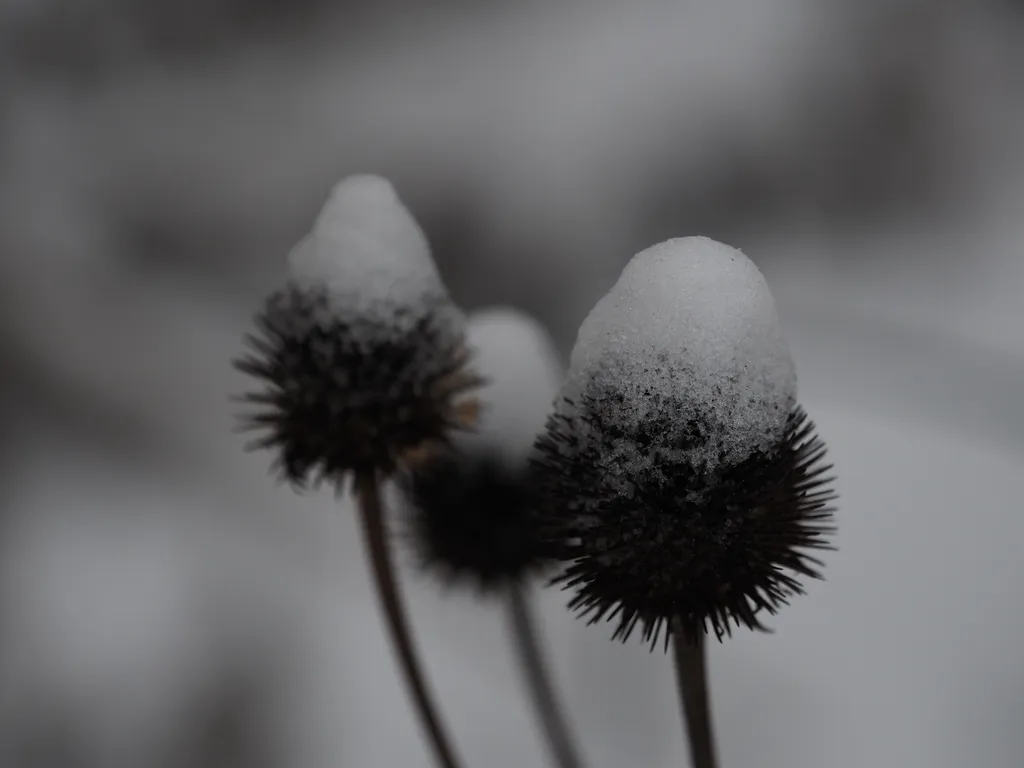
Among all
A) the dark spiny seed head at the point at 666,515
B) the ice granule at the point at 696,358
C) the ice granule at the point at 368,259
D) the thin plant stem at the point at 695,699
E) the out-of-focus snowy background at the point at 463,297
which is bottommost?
the thin plant stem at the point at 695,699

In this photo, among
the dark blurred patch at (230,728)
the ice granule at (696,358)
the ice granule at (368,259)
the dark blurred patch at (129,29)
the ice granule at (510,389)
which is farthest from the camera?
the dark blurred patch at (129,29)

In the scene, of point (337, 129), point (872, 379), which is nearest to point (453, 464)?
point (872, 379)

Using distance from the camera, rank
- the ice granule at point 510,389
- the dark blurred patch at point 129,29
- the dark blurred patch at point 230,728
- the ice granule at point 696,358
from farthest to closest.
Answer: the dark blurred patch at point 129,29
the dark blurred patch at point 230,728
the ice granule at point 510,389
the ice granule at point 696,358

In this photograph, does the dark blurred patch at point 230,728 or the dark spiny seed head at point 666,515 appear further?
the dark blurred patch at point 230,728

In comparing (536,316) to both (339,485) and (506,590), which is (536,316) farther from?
(339,485)

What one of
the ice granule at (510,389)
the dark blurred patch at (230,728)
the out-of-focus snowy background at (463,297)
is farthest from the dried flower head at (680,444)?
the dark blurred patch at (230,728)

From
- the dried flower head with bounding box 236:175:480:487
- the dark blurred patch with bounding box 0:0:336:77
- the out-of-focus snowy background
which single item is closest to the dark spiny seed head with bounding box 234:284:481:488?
the dried flower head with bounding box 236:175:480:487

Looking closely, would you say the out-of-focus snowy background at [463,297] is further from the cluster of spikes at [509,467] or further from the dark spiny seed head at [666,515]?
the dark spiny seed head at [666,515]

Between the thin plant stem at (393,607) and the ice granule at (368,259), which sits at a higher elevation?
the ice granule at (368,259)

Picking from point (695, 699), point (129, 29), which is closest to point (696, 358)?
point (695, 699)
